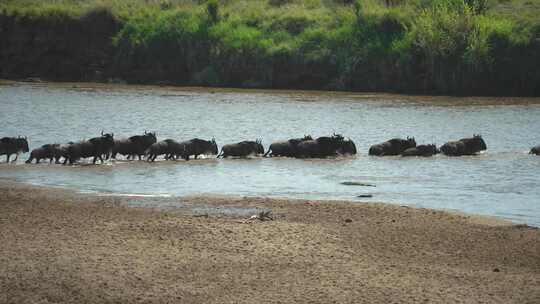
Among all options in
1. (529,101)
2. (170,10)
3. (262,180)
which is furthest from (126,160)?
(170,10)

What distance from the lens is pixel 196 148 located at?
2548cm

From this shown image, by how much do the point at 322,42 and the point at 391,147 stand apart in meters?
21.7

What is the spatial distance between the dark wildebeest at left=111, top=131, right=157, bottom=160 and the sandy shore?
677 cm

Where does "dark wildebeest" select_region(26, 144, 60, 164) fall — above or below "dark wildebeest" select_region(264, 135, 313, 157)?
above

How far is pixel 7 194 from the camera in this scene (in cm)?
1881

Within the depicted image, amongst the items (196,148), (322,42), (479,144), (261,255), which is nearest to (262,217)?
(261,255)

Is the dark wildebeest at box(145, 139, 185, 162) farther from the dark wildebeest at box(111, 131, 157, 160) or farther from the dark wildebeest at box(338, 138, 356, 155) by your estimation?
the dark wildebeest at box(338, 138, 356, 155)

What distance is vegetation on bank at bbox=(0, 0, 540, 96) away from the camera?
144 feet

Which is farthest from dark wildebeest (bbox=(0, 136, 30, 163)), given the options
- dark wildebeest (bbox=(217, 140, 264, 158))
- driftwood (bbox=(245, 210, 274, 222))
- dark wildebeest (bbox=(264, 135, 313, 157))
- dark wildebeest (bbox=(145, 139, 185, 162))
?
driftwood (bbox=(245, 210, 274, 222))

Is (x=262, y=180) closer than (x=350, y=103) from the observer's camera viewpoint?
Yes

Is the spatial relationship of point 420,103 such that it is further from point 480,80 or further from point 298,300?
point 298,300

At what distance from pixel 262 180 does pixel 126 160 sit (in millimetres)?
4400

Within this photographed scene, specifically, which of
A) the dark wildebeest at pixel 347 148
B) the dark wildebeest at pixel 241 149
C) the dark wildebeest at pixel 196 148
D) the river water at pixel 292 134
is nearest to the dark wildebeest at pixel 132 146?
the river water at pixel 292 134

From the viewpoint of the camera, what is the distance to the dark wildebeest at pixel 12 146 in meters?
24.0
